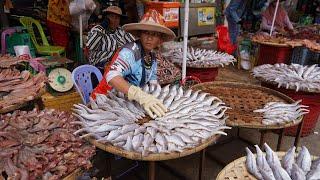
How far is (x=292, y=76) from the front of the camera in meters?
4.79

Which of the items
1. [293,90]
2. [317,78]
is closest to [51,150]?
[293,90]

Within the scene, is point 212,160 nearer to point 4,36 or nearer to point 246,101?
point 246,101

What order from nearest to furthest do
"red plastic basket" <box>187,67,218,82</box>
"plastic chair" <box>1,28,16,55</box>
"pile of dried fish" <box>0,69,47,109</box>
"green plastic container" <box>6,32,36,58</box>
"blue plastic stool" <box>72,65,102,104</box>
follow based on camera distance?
"pile of dried fish" <box>0,69,47,109</box> → "blue plastic stool" <box>72,65,102,104</box> → "red plastic basket" <box>187,67,218,82</box> → "plastic chair" <box>1,28,16,55</box> → "green plastic container" <box>6,32,36,58</box>

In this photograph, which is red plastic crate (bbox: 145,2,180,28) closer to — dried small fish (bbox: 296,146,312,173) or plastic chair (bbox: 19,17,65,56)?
plastic chair (bbox: 19,17,65,56)

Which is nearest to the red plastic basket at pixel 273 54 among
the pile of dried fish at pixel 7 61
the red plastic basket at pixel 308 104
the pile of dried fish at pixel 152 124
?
the red plastic basket at pixel 308 104

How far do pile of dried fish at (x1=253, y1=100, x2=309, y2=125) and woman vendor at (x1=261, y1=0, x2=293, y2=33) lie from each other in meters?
6.10

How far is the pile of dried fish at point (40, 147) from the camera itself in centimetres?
194

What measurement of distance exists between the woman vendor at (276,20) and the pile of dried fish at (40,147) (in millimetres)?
7966

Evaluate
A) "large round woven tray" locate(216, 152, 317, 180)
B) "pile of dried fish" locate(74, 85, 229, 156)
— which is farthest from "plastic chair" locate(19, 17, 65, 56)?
"large round woven tray" locate(216, 152, 317, 180)

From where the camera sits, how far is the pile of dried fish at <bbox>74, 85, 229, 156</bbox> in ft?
Answer: 7.82

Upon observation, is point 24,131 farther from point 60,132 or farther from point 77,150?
point 77,150

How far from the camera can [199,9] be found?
33.9ft

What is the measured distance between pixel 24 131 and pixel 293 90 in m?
4.12

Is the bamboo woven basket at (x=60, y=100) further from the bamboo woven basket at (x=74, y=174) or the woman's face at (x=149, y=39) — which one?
the bamboo woven basket at (x=74, y=174)
